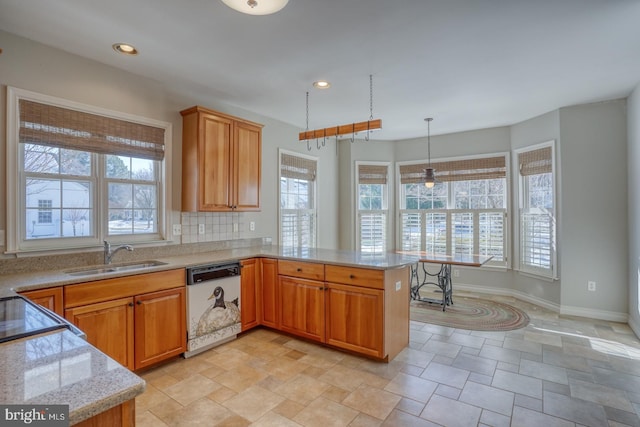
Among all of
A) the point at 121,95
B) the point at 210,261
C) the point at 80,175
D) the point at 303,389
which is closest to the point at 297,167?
the point at 210,261

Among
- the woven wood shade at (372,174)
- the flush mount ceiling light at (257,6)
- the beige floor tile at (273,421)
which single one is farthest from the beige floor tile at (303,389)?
the woven wood shade at (372,174)

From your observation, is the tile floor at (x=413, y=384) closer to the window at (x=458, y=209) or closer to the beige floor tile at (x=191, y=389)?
the beige floor tile at (x=191, y=389)

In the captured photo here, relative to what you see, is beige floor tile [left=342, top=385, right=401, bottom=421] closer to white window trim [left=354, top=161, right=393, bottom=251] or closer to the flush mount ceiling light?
the flush mount ceiling light

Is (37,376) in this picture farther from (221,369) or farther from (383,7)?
(383,7)

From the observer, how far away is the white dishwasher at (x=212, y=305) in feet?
9.66

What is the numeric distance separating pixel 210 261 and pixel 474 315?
3258mm

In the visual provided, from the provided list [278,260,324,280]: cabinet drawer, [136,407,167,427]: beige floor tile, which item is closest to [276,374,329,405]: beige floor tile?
[136,407,167,427]: beige floor tile

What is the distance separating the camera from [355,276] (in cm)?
294

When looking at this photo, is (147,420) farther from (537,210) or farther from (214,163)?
(537,210)

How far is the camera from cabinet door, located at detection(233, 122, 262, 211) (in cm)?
369

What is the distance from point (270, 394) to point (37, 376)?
5.82ft

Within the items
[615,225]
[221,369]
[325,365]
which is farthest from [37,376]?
[615,225]

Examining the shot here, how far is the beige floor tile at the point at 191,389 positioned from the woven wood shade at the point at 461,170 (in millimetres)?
4459

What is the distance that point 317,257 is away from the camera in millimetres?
3295
